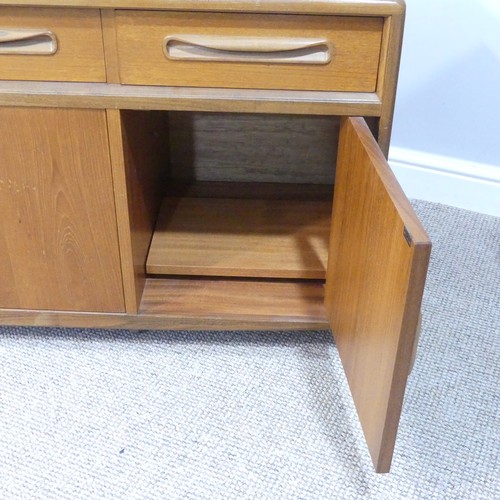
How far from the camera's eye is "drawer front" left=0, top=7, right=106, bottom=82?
0.73m

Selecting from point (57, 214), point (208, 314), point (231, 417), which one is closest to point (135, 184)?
point (57, 214)

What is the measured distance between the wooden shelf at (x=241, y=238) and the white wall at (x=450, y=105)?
0.32 metres

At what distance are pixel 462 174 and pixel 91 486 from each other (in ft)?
3.20

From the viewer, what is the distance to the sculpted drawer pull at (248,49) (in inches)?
29.0

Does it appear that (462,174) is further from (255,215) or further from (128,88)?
(128,88)

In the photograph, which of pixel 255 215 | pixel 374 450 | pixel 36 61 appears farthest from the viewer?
pixel 255 215

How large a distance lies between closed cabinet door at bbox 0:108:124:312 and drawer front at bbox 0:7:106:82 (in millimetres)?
46

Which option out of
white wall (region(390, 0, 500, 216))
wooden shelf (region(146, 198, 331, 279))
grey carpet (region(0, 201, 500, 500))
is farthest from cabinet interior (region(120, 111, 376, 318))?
white wall (region(390, 0, 500, 216))

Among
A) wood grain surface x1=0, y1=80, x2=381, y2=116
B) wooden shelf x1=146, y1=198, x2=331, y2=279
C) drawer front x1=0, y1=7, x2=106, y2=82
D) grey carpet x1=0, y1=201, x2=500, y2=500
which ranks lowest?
grey carpet x1=0, y1=201, x2=500, y2=500

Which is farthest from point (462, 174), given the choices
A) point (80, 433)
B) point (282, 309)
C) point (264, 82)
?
point (80, 433)

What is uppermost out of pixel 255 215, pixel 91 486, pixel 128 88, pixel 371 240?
pixel 128 88

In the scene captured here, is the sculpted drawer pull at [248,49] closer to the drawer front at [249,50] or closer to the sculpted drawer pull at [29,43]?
the drawer front at [249,50]

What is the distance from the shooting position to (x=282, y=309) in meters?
0.94

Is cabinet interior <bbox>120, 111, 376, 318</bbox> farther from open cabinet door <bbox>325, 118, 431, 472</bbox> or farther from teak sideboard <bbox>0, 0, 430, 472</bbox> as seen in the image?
open cabinet door <bbox>325, 118, 431, 472</bbox>
